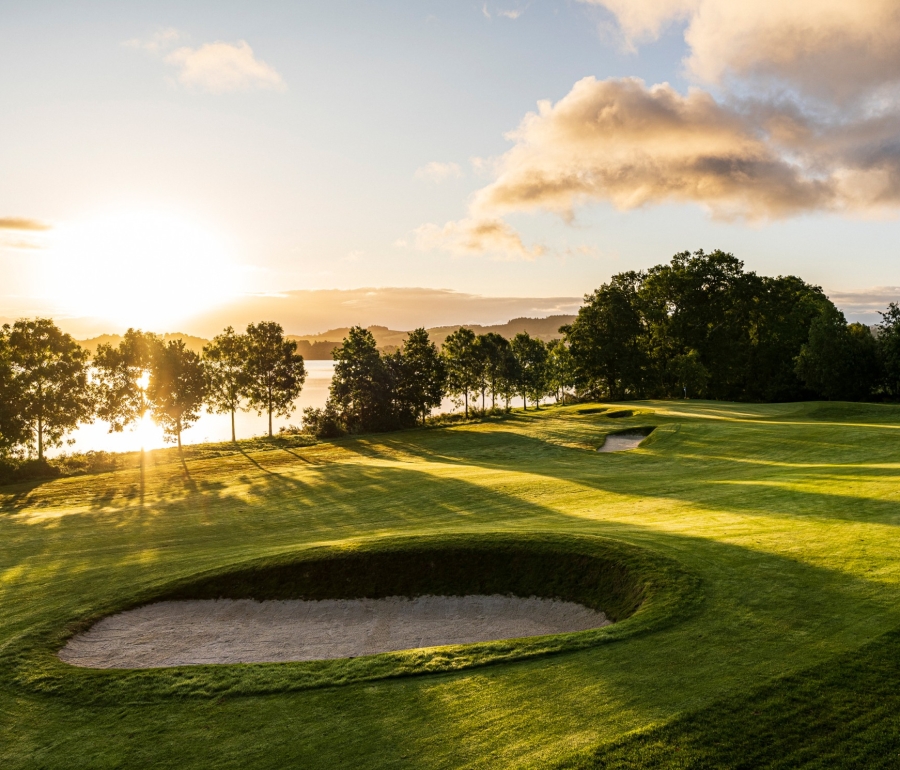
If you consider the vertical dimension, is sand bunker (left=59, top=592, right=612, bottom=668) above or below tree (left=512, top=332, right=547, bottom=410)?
below

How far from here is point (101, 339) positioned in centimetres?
7319

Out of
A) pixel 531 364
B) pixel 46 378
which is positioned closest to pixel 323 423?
pixel 46 378

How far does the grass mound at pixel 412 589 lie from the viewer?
32.4 feet

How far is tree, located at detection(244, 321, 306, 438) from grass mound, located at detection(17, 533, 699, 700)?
55.7 m

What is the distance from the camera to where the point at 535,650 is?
32.8 feet

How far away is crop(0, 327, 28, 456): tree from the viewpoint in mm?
49594

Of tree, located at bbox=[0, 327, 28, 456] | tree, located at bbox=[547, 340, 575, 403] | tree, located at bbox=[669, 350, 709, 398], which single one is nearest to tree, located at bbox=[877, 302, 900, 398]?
tree, located at bbox=[669, 350, 709, 398]

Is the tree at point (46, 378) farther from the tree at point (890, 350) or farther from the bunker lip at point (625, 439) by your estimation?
the tree at point (890, 350)

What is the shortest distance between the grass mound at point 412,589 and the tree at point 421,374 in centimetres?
5338

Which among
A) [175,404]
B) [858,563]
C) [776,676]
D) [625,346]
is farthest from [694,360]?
[776,676]

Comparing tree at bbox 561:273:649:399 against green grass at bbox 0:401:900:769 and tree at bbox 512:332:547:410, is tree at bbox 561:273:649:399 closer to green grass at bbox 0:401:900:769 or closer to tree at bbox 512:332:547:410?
tree at bbox 512:332:547:410

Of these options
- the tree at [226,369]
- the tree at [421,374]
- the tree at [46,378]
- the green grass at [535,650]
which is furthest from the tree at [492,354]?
the green grass at [535,650]

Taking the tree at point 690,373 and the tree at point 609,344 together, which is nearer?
the tree at point 690,373

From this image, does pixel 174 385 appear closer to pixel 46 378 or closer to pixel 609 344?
pixel 46 378
